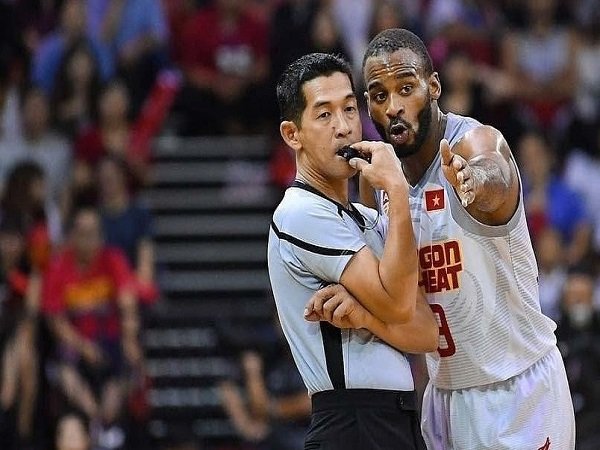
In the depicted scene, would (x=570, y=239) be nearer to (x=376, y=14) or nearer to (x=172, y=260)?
(x=376, y=14)

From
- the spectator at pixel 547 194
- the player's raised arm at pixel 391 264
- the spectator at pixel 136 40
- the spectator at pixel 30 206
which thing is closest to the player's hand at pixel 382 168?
the player's raised arm at pixel 391 264

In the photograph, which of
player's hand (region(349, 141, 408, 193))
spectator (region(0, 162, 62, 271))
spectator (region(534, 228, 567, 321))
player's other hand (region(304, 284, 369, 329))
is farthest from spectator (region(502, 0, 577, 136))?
player's other hand (region(304, 284, 369, 329))

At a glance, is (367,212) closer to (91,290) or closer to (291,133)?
(291,133)

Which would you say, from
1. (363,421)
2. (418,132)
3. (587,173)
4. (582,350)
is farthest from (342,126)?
(587,173)

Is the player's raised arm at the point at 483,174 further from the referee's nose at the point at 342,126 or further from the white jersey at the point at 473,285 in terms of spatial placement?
the referee's nose at the point at 342,126

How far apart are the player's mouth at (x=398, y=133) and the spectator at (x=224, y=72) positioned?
7.97m

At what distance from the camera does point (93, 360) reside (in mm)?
10891

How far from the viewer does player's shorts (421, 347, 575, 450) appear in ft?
17.7

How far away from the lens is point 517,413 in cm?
541

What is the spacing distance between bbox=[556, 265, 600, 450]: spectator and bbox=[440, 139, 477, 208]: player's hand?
199 inches

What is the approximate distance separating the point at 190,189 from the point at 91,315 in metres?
2.62

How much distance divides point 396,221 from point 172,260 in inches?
322

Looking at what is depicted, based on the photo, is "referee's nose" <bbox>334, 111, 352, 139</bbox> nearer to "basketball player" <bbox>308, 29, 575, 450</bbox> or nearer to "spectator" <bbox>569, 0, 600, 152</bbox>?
"basketball player" <bbox>308, 29, 575, 450</bbox>

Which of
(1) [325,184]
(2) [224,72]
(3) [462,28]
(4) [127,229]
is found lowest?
(1) [325,184]
